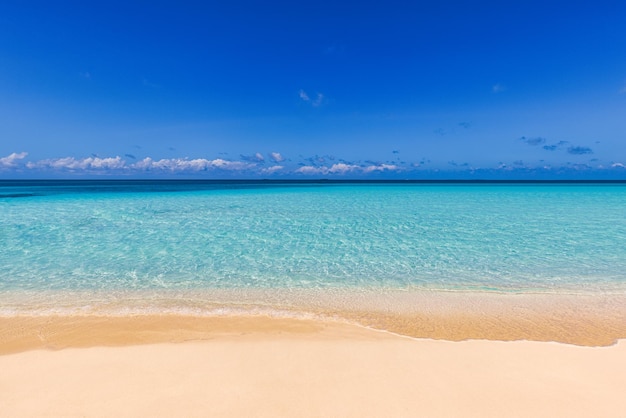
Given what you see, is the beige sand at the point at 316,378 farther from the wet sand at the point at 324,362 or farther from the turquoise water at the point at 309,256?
the turquoise water at the point at 309,256

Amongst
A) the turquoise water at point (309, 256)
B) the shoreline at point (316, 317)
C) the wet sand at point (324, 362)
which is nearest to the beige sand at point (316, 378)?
the wet sand at point (324, 362)

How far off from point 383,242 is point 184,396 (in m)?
7.93

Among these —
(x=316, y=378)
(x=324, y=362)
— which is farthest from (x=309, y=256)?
(x=316, y=378)

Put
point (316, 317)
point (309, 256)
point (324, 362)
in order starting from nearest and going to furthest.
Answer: point (324, 362) → point (316, 317) → point (309, 256)

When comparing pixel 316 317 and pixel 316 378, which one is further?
pixel 316 317

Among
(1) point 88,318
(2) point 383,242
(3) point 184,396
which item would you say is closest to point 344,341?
(3) point 184,396

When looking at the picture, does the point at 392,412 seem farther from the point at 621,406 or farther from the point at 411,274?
the point at 411,274

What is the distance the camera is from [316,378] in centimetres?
337

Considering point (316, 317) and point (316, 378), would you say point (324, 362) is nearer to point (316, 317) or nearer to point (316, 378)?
point (316, 378)

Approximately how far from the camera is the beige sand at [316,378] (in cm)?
292

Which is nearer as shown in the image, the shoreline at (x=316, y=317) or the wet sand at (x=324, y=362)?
the wet sand at (x=324, y=362)

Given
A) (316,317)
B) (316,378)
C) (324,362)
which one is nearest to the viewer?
(316,378)

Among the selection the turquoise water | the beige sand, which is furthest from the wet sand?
the turquoise water

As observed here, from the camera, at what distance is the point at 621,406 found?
2.93 meters
